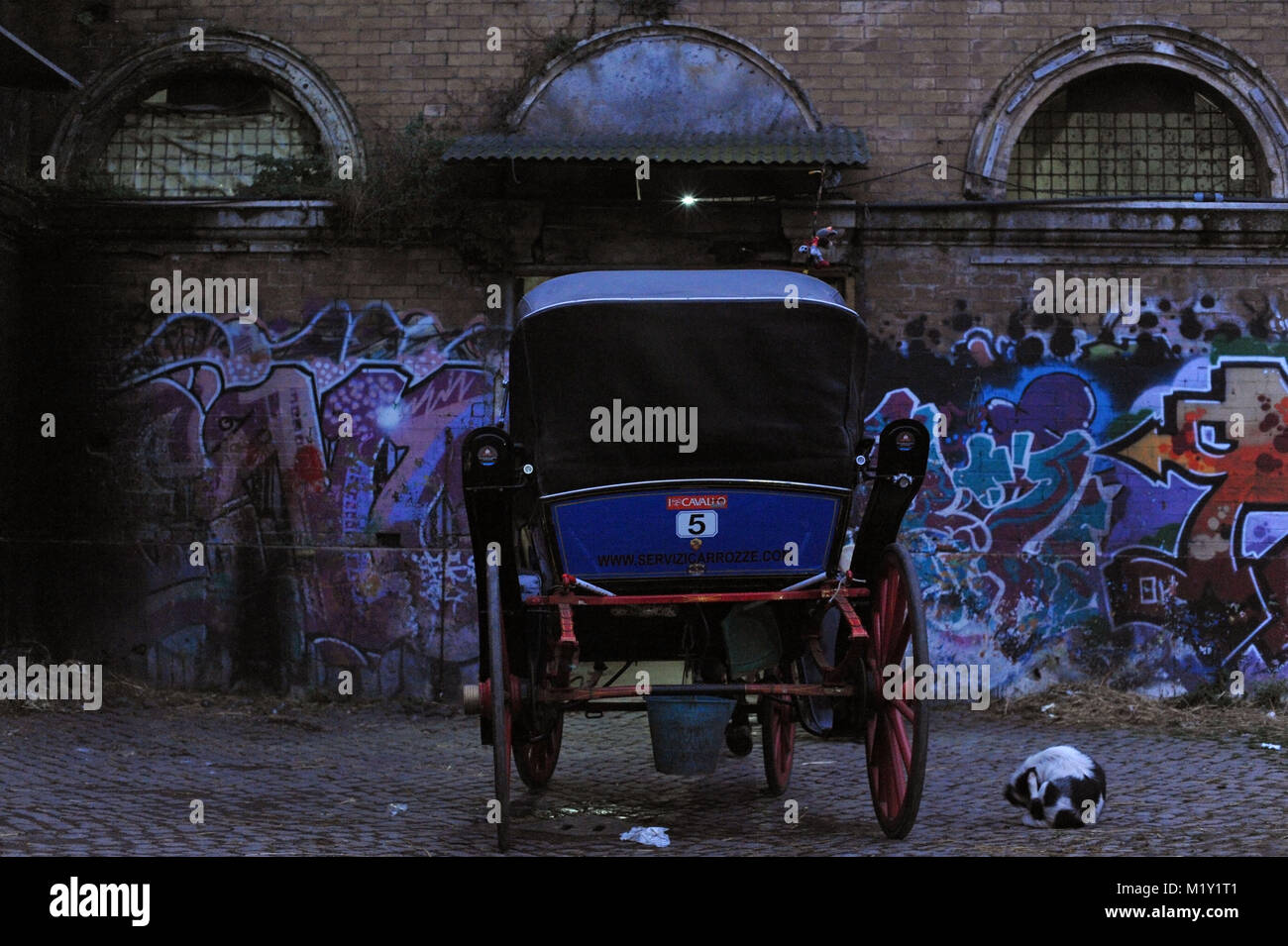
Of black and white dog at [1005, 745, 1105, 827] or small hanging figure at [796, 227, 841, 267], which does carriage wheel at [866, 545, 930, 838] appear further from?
small hanging figure at [796, 227, 841, 267]

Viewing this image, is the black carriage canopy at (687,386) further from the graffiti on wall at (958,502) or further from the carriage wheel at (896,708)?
the graffiti on wall at (958,502)

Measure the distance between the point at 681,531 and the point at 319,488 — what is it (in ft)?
19.7

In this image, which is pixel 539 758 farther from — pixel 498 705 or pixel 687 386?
pixel 687 386

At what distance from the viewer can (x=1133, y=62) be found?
11.0 meters

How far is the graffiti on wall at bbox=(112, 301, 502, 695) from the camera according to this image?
35.3ft

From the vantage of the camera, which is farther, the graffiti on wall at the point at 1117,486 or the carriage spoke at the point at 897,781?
the graffiti on wall at the point at 1117,486

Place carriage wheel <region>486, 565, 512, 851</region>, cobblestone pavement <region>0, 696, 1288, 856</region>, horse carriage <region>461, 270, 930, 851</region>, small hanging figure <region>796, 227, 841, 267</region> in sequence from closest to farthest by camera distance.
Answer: carriage wheel <region>486, 565, 512, 851</region>, horse carriage <region>461, 270, 930, 851</region>, cobblestone pavement <region>0, 696, 1288, 856</region>, small hanging figure <region>796, 227, 841, 267</region>

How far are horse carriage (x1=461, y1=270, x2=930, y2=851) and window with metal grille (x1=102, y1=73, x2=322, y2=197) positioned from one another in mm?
6385

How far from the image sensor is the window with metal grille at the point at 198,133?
11.3 metres

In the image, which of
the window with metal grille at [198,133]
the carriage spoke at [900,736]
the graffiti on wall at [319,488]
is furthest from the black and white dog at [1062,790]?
the window with metal grille at [198,133]

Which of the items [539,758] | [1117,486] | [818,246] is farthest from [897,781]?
[1117,486]

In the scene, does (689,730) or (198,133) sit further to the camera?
(198,133)

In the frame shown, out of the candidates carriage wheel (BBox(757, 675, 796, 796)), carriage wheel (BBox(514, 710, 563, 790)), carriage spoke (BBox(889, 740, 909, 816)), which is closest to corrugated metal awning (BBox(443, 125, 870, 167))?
carriage wheel (BBox(757, 675, 796, 796))

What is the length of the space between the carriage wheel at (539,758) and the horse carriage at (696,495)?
0.57 m
